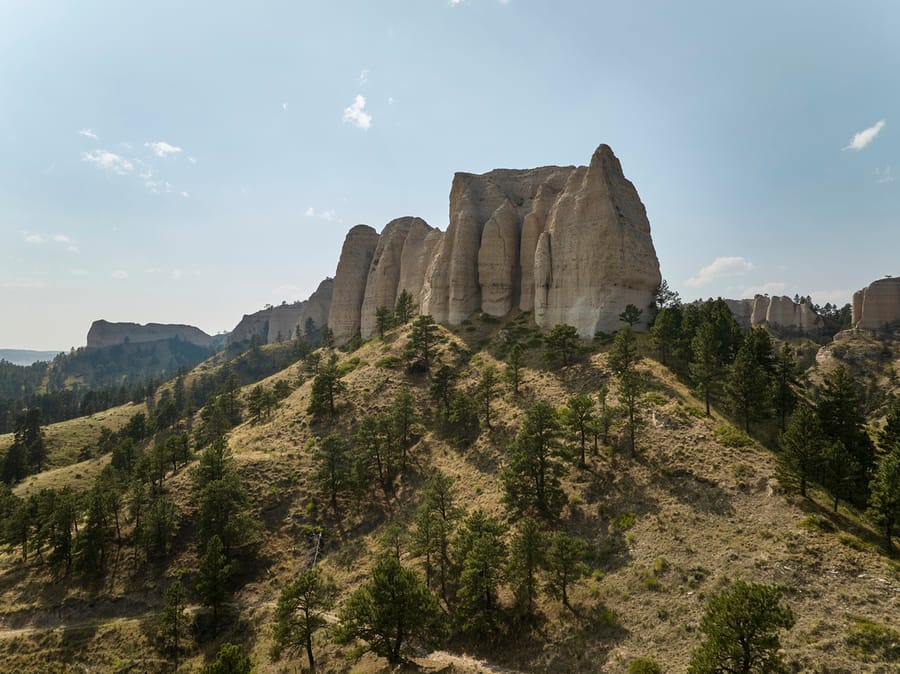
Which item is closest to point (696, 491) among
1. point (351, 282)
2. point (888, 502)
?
point (888, 502)

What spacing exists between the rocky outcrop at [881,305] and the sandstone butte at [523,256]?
99.6 m

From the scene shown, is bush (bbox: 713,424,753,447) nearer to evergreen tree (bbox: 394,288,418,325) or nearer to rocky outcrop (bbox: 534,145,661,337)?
rocky outcrop (bbox: 534,145,661,337)

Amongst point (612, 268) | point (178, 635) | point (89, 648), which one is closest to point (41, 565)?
point (89, 648)

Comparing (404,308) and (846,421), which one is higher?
(404,308)

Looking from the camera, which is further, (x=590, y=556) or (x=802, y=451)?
(x=590, y=556)

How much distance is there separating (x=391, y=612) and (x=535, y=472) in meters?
17.8

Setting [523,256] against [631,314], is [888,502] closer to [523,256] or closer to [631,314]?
[631,314]

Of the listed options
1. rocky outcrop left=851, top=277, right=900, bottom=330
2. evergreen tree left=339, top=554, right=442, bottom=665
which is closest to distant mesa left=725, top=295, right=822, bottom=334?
rocky outcrop left=851, top=277, right=900, bottom=330

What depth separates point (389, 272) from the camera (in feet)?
402

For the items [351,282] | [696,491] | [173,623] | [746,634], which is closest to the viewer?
[746,634]

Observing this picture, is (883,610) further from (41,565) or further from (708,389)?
(41,565)

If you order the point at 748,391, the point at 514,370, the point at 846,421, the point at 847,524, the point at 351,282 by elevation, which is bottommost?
the point at 847,524

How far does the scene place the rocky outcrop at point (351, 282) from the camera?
428 feet

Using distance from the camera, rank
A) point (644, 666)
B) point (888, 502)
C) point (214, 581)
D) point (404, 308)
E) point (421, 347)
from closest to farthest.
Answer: point (644, 666) < point (888, 502) < point (214, 581) < point (421, 347) < point (404, 308)
